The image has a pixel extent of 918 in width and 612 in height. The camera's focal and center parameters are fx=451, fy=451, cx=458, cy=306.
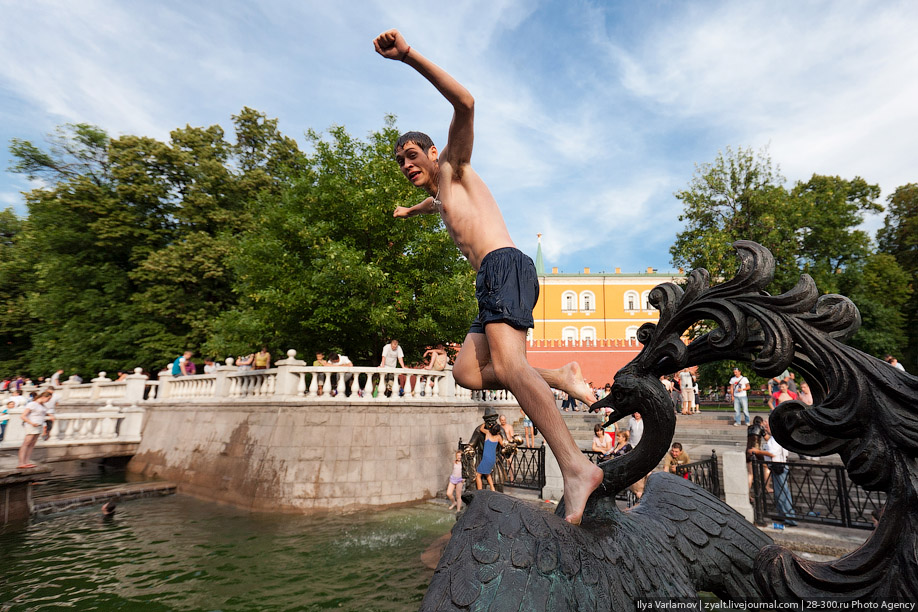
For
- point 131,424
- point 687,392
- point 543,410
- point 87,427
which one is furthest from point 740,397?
point 87,427

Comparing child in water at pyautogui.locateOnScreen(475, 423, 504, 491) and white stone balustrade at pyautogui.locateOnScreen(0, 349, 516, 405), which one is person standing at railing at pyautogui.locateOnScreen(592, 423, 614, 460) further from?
white stone balustrade at pyautogui.locateOnScreen(0, 349, 516, 405)

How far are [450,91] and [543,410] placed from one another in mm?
1371

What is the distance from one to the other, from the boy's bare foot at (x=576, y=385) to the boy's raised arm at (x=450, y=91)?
4.01ft

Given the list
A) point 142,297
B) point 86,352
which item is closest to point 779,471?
point 142,297

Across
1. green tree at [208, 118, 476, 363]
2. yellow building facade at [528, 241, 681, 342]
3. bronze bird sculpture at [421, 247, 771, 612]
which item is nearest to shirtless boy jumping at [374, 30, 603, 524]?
bronze bird sculpture at [421, 247, 771, 612]

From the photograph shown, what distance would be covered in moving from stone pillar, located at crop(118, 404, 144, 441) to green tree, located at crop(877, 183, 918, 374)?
111ft

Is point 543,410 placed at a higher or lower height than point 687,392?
lower

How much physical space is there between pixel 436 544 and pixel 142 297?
18908 mm

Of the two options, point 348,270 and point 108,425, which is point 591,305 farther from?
point 108,425

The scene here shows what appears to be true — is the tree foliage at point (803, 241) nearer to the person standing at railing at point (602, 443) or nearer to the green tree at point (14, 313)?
the person standing at railing at point (602, 443)

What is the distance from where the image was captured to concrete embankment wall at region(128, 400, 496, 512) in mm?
9453

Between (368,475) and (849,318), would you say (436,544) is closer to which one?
(368,475)

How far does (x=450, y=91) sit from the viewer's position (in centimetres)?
190

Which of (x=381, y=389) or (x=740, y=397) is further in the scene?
(x=740, y=397)
